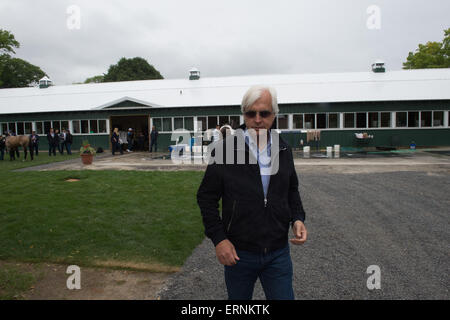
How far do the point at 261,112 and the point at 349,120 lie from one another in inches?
957

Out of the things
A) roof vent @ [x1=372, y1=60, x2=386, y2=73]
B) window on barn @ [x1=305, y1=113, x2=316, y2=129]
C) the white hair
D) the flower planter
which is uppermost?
roof vent @ [x1=372, y1=60, x2=386, y2=73]

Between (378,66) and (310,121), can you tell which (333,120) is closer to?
(310,121)

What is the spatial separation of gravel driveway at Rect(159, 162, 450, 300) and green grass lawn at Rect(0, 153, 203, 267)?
745mm

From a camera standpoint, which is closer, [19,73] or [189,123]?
[189,123]

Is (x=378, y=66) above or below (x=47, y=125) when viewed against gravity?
above

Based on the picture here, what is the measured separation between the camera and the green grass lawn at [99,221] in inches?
182

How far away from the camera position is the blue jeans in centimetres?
206

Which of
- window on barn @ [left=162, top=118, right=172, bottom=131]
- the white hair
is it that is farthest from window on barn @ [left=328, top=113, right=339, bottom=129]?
the white hair

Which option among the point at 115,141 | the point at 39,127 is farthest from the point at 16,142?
the point at 39,127

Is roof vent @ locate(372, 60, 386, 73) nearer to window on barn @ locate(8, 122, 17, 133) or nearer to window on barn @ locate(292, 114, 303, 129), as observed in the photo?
window on barn @ locate(292, 114, 303, 129)

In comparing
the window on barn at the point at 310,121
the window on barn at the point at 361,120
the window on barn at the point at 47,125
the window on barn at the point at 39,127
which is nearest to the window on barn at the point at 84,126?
the window on barn at the point at 47,125

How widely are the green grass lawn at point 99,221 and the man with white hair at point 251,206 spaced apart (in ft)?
8.04

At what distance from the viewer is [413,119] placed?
23.9m
